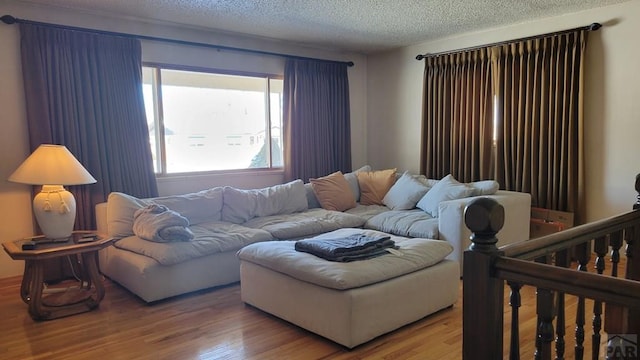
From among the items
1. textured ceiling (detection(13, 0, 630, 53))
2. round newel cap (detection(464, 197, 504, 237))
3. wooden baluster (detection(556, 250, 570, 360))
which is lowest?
wooden baluster (detection(556, 250, 570, 360))

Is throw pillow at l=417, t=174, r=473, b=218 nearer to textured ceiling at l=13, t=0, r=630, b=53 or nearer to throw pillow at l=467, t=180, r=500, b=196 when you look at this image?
throw pillow at l=467, t=180, r=500, b=196

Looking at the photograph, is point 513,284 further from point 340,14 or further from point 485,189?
point 340,14

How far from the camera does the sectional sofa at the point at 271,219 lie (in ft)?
11.2

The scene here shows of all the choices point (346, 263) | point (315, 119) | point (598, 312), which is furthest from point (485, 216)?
point (315, 119)

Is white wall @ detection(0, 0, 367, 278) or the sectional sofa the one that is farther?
white wall @ detection(0, 0, 367, 278)

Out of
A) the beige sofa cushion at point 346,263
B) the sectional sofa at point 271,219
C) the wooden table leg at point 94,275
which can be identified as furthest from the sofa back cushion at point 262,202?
the wooden table leg at point 94,275

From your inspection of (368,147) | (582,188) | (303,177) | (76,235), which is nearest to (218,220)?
(76,235)

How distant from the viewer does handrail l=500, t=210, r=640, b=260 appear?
1.25 meters

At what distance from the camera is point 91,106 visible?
13.4 feet

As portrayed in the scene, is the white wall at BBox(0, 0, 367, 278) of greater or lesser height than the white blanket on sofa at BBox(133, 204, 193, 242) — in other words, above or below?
above

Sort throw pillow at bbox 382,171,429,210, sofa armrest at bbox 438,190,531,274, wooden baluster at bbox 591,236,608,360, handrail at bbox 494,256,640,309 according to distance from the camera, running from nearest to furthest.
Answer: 1. handrail at bbox 494,256,640,309
2. wooden baluster at bbox 591,236,608,360
3. sofa armrest at bbox 438,190,531,274
4. throw pillow at bbox 382,171,429,210

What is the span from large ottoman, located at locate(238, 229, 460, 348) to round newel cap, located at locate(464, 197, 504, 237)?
4.86ft

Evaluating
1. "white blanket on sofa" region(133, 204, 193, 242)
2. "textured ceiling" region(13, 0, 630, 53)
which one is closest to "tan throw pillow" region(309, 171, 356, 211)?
"textured ceiling" region(13, 0, 630, 53)

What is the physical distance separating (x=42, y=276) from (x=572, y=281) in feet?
10.5
